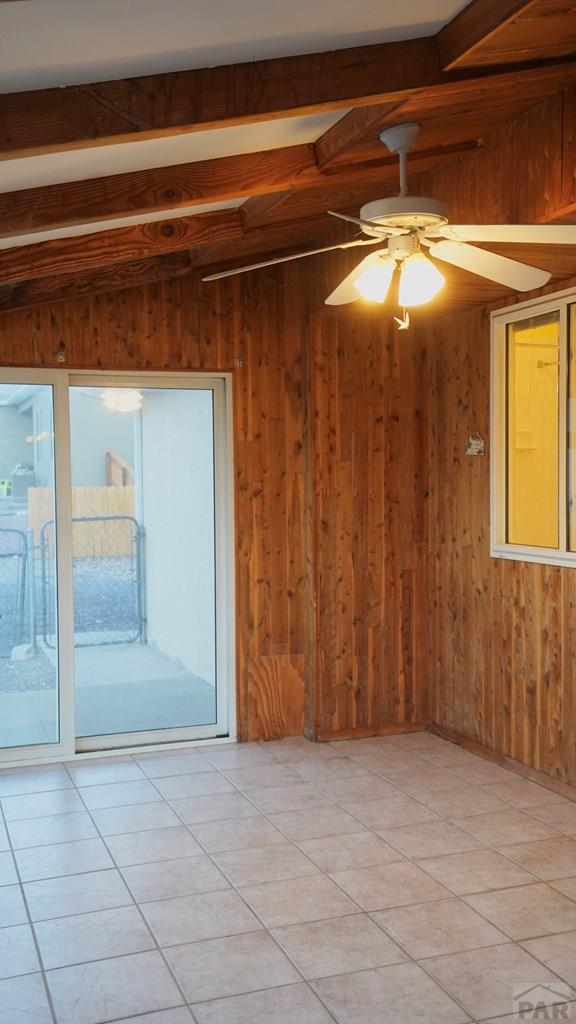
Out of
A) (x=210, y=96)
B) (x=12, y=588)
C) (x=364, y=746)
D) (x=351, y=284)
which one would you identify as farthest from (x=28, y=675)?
(x=210, y=96)

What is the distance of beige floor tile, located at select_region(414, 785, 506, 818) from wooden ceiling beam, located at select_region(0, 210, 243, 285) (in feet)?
9.15

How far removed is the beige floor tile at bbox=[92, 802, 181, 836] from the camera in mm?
4039

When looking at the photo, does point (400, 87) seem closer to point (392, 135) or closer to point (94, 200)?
point (392, 135)

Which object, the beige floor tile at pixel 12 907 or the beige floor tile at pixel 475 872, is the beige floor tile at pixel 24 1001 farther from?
the beige floor tile at pixel 475 872

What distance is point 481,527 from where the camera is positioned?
5.05 meters

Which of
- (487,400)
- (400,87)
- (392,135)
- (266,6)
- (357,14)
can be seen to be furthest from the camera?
(487,400)

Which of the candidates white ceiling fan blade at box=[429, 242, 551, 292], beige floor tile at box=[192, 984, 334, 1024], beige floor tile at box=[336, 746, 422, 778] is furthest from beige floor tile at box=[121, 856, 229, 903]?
white ceiling fan blade at box=[429, 242, 551, 292]

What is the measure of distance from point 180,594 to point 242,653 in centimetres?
50

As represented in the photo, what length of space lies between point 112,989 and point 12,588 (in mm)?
2653

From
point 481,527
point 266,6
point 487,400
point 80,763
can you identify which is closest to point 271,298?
point 487,400

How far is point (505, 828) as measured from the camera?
401cm

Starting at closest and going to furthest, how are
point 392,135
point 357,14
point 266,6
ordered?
1. point 266,6
2. point 357,14
3. point 392,135

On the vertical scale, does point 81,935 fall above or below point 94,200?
below

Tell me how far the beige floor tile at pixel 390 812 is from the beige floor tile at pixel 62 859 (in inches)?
45.3
